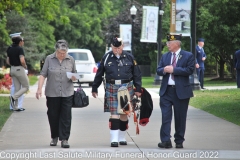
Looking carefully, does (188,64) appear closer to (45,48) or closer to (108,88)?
(108,88)

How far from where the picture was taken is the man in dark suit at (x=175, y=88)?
10.4 metres

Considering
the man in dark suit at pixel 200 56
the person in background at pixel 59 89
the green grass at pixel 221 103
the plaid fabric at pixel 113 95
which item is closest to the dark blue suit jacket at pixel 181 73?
the plaid fabric at pixel 113 95

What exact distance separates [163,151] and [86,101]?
1.51 meters

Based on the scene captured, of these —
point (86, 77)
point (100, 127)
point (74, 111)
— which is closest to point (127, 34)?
point (86, 77)

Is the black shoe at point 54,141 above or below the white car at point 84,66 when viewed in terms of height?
above

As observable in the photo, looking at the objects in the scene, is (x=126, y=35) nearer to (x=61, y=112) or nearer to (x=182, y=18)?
(x=182, y=18)

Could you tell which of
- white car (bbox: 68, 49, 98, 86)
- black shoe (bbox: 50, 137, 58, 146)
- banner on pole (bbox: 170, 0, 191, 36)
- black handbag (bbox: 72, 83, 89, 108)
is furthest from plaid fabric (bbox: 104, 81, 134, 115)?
white car (bbox: 68, 49, 98, 86)

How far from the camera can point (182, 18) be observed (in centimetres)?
2402

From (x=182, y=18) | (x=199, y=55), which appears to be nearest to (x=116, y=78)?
(x=182, y=18)

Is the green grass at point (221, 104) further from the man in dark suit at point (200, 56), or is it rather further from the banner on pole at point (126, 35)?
the banner on pole at point (126, 35)

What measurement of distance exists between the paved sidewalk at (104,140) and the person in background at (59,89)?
0.32 meters

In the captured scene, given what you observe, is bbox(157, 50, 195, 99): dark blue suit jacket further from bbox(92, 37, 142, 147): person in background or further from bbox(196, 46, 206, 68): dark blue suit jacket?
bbox(196, 46, 206, 68): dark blue suit jacket

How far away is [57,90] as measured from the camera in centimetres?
1066

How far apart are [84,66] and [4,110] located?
1328cm
